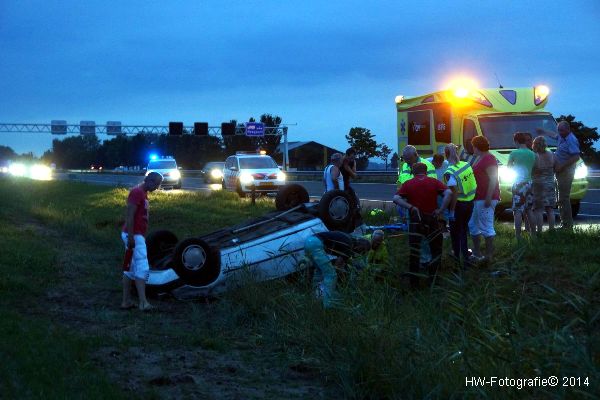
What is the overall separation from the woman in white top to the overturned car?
287cm

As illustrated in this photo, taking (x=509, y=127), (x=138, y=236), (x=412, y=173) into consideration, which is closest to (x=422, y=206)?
(x=412, y=173)

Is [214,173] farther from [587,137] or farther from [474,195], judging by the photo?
[474,195]

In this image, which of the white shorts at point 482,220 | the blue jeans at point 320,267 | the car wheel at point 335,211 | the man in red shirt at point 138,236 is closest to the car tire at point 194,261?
the man in red shirt at point 138,236

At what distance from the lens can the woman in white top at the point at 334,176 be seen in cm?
1384

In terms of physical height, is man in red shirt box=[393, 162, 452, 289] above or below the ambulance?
below

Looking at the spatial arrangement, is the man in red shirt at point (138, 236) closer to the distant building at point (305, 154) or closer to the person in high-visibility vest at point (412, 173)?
the person in high-visibility vest at point (412, 173)

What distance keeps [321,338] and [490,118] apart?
11.0m

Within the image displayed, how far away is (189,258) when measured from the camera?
9758 mm

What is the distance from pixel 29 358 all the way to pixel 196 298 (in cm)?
359

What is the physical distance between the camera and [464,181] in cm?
1070

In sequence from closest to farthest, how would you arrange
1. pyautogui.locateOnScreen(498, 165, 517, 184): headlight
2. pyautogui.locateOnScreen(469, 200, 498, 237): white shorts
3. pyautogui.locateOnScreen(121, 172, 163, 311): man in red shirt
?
pyautogui.locateOnScreen(121, 172, 163, 311): man in red shirt < pyautogui.locateOnScreen(469, 200, 498, 237): white shorts < pyautogui.locateOnScreen(498, 165, 517, 184): headlight

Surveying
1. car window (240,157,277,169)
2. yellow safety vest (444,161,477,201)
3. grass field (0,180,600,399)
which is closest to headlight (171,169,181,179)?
car window (240,157,277,169)

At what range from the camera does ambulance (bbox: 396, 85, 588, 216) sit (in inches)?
656

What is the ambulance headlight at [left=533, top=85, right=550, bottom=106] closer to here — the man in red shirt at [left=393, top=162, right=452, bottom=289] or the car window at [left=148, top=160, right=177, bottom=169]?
the man in red shirt at [left=393, top=162, right=452, bottom=289]
